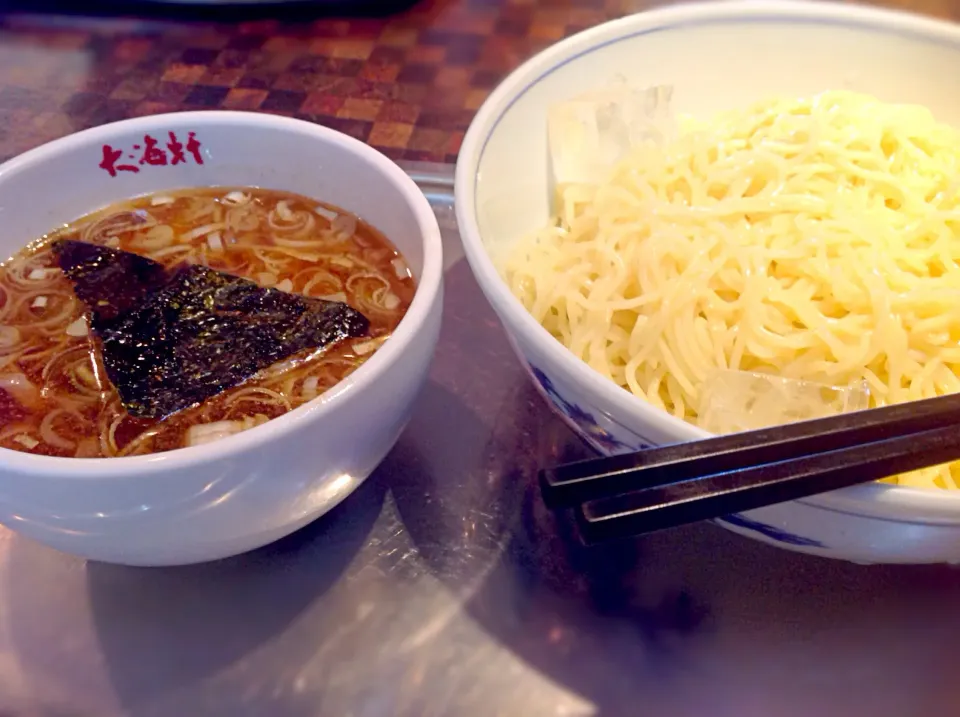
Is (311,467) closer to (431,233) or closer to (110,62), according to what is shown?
(431,233)

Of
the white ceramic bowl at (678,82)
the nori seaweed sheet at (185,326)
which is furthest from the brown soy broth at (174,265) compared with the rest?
the white ceramic bowl at (678,82)

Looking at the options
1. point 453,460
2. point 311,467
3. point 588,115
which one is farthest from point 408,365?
point 588,115

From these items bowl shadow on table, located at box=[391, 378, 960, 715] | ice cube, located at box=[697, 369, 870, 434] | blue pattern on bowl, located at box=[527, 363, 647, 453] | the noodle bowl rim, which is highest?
the noodle bowl rim

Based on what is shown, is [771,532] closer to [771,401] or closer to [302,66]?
[771,401]

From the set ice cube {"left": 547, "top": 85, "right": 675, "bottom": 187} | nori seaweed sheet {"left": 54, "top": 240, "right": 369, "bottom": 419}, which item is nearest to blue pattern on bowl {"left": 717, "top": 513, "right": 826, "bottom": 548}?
nori seaweed sheet {"left": 54, "top": 240, "right": 369, "bottom": 419}

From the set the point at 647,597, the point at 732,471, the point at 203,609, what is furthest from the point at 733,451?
the point at 203,609

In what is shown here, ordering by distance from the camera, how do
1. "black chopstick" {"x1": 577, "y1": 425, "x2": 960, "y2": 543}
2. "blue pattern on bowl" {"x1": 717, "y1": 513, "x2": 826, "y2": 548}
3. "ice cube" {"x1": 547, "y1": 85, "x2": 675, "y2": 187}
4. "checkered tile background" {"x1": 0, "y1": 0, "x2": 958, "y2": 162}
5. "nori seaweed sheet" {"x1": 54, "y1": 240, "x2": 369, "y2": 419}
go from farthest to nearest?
"checkered tile background" {"x1": 0, "y1": 0, "x2": 958, "y2": 162}
"ice cube" {"x1": 547, "y1": 85, "x2": 675, "y2": 187}
"nori seaweed sheet" {"x1": 54, "y1": 240, "x2": 369, "y2": 419}
"blue pattern on bowl" {"x1": 717, "y1": 513, "x2": 826, "y2": 548}
"black chopstick" {"x1": 577, "y1": 425, "x2": 960, "y2": 543}

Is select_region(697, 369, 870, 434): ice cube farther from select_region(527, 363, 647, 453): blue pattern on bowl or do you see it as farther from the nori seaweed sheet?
the nori seaweed sheet
